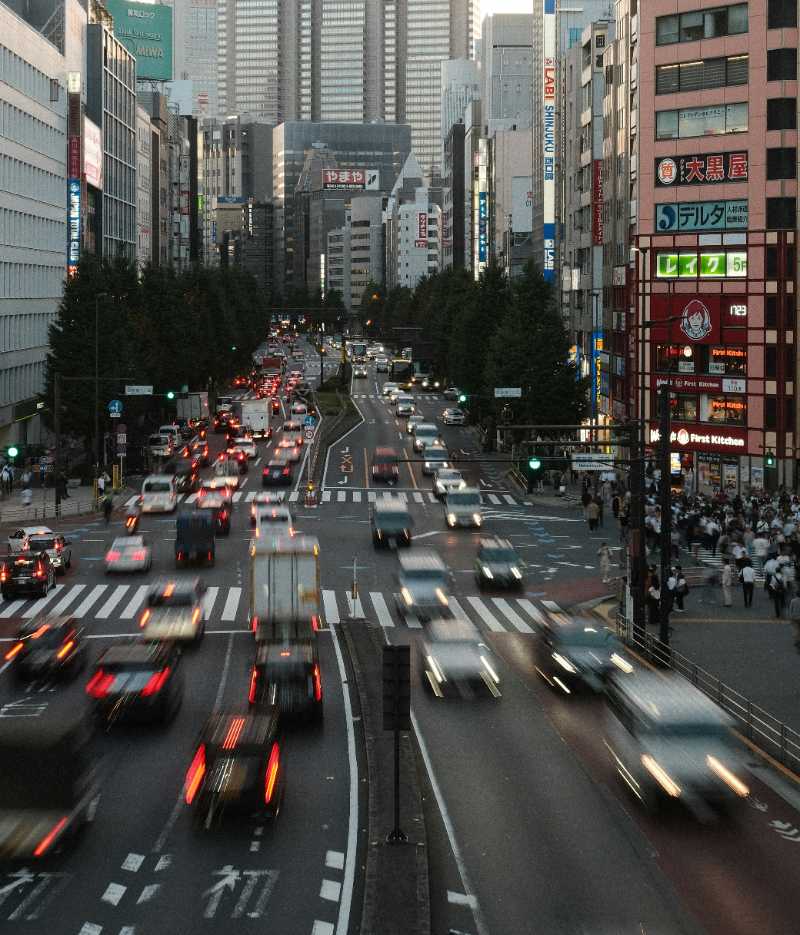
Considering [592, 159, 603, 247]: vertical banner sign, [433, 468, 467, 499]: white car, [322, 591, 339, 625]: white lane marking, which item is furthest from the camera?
[592, 159, 603, 247]: vertical banner sign

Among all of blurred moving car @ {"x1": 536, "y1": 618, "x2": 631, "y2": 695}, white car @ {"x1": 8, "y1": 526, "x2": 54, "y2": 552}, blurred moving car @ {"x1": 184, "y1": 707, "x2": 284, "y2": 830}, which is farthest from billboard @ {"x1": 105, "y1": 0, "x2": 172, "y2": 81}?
blurred moving car @ {"x1": 184, "y1": 707, "x2": 284, "y2": 830}

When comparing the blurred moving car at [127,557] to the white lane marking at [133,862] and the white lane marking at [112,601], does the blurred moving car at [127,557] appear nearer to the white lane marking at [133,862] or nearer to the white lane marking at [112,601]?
the white lane marking at [112,601]

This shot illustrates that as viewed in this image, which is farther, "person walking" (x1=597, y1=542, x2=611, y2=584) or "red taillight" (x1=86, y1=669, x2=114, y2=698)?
"person walking" (x1=597, y1=542, x2=611, y2=584)

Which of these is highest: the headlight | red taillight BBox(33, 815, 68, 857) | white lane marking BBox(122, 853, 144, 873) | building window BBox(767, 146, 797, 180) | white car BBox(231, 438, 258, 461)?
building window BBox(767, 146, 797, 180)

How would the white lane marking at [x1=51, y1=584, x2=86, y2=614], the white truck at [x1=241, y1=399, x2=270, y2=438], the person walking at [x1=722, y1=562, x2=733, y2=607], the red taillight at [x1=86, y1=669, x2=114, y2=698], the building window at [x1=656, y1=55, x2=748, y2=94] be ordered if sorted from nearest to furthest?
the red taillight at [x1=86, y1=669, x2=114, y2=698], the person walking at [x1=722, y1=562, x2=733, y2=607], the white lane marking at [x1=51, y1=584, x2=86, y2=614], the building window at [x1=656, y1=55, x2=748, y2=94], the white truck at [x1=241, y1=399, x2=270, y2=438]

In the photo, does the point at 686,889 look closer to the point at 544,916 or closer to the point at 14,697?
the point at 544,916

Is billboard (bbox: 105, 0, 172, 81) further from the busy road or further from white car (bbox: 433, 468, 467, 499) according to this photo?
the busy road

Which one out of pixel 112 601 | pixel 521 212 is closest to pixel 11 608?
pixel 112 601
